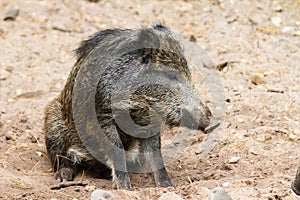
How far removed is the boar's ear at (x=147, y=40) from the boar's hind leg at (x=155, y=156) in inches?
33.7

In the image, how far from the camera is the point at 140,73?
208 inches

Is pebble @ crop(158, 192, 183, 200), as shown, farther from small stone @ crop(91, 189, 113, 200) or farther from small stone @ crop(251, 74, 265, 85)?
small stone @ crop(251, 74, 265, 85)

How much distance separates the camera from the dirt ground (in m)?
4.93

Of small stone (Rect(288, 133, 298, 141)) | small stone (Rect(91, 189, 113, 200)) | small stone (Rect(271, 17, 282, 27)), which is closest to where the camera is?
small stone (Rect(91, 189, 113, 200))

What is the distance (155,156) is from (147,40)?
1124 millimetres

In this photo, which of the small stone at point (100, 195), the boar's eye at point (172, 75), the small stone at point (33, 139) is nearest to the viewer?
the small stone at point (100, 195)

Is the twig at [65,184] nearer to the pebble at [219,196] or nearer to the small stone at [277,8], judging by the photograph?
the pebble at [219,196]

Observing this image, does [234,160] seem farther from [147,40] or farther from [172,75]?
[147,40]

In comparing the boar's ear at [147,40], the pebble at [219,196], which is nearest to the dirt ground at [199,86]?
the pebble at [219,196]

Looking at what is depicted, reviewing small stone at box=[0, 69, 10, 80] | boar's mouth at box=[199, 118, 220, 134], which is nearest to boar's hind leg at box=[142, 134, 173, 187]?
boar's mouth at box=[199, 118, 220, 134]

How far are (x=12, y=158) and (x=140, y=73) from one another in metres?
1.56

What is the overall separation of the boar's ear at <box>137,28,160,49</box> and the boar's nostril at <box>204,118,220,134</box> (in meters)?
0.98

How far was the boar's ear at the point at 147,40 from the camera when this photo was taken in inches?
210

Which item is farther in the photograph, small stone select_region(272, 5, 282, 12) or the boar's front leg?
small stone select_region(272, 5, 282, 12)
